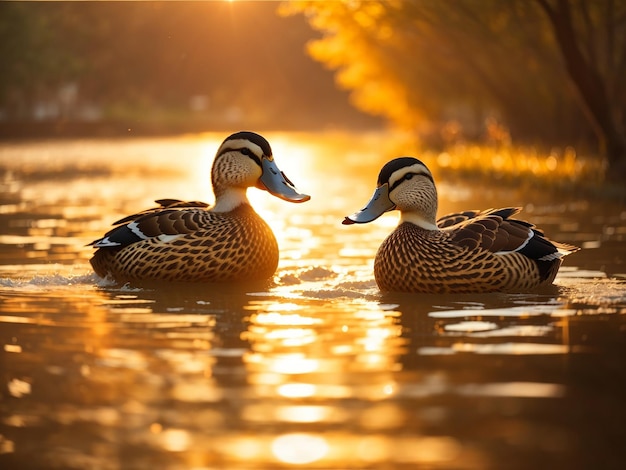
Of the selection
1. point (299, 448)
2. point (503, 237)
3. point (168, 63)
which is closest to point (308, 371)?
point (299, 448)

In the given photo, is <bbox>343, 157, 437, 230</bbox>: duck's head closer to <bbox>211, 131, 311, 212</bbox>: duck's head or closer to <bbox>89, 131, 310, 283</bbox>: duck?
<bbox>89, 131, 310, 283</bbox>: duck

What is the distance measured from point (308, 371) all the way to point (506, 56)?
102ft

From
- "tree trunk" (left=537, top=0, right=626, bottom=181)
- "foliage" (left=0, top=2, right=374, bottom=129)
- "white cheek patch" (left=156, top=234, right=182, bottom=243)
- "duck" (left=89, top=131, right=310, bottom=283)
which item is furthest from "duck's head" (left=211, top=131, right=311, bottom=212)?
"foliage" (left=0, top=2, right=374, bottom=129)

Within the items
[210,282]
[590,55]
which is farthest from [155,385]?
[590,55]

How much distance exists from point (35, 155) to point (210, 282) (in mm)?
36182

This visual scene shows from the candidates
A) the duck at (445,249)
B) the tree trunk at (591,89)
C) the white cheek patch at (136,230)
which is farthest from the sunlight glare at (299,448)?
the tree trunk at (591,89)

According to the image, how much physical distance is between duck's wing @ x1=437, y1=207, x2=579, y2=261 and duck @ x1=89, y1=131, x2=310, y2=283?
1.43 meters

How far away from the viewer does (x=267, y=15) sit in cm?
13850

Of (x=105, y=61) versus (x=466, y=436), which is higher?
(x=105, y=61)

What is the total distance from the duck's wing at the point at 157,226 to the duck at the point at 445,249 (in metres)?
1.40

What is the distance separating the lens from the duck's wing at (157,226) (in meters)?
11.4

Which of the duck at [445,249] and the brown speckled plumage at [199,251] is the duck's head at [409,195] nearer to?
the duck at [445,249]

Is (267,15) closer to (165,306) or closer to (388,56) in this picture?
(388,56)

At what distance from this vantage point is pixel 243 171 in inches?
468
